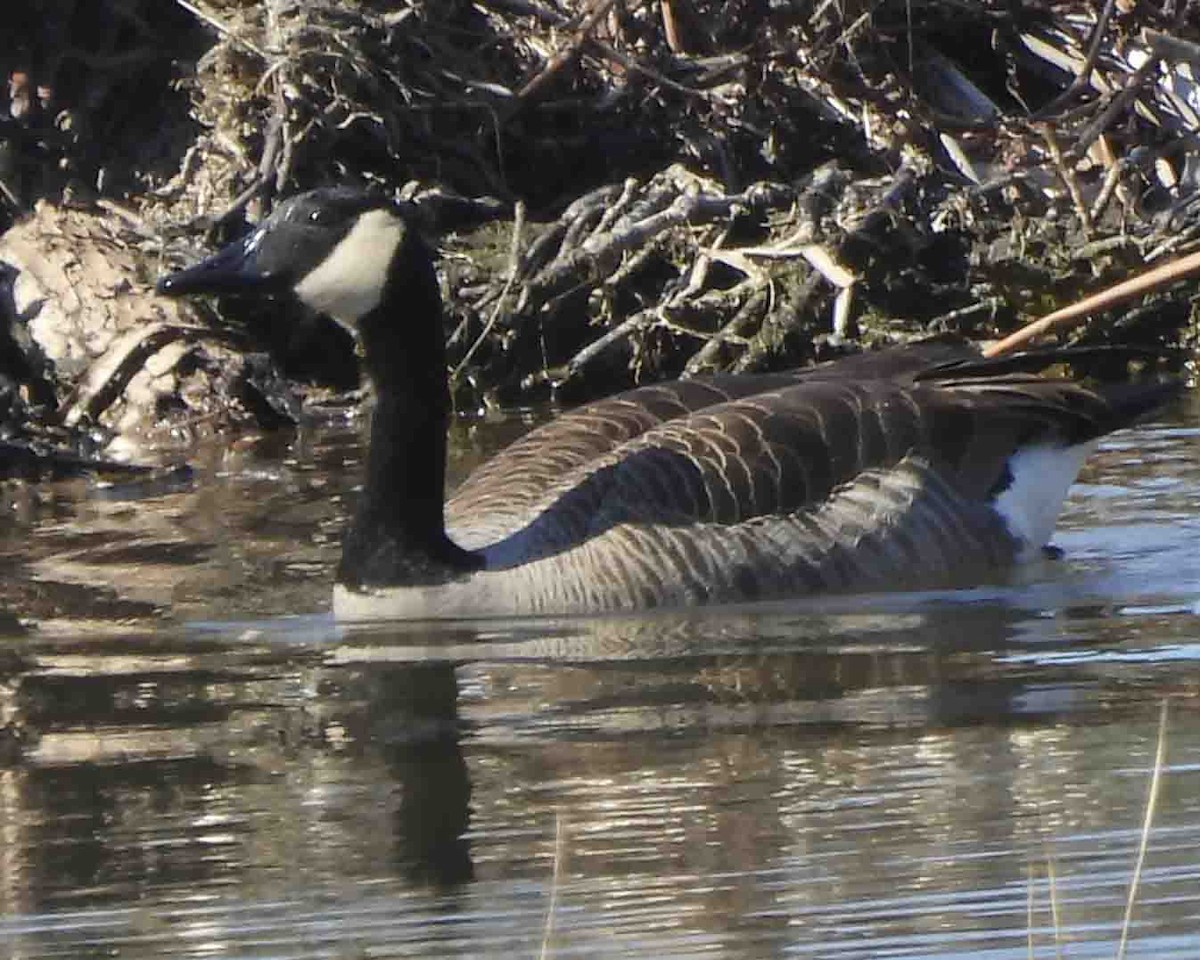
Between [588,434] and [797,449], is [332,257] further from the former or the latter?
[797,449]

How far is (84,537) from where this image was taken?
8.81 meters

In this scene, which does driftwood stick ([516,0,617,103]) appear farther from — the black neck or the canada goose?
the black neck

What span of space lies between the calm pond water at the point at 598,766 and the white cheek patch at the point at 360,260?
0.91 metres

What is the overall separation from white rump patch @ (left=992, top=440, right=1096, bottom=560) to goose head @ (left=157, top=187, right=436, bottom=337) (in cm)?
194

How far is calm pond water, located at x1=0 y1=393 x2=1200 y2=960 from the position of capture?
13.9 feet

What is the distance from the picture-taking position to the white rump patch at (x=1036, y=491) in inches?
319

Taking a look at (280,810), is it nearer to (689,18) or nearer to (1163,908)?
(1163,908)

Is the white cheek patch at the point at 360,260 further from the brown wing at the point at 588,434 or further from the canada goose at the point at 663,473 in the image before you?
the brown wing at the point at 588,434

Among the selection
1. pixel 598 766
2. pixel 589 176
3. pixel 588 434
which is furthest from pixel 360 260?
pixel 589 176

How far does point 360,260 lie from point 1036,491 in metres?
2.18

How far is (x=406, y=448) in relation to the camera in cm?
771

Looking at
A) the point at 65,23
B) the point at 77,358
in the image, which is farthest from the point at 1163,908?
the point at 65,23

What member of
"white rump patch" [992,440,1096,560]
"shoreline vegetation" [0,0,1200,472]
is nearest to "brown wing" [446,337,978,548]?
"white rump patch" [992,440,1096,560]

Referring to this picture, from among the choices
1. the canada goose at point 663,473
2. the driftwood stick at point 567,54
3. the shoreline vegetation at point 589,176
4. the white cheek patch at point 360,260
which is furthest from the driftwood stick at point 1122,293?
the driftwood stick at point 567,54
